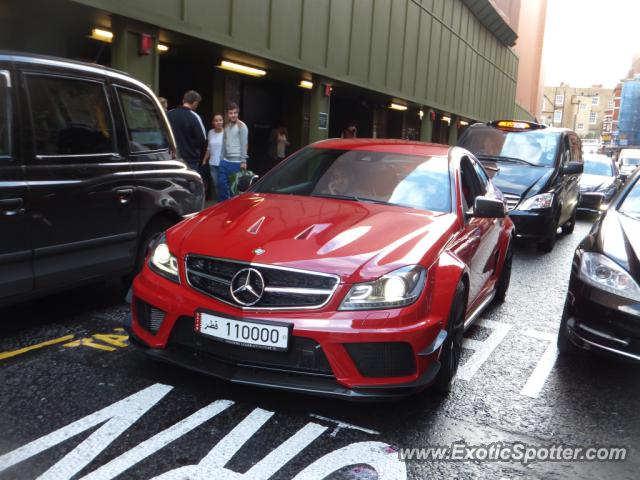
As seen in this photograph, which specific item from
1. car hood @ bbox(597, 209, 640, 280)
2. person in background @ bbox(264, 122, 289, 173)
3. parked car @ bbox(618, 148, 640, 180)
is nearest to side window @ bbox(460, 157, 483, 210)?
car hood @ bbox(597, 209, 640, 280)

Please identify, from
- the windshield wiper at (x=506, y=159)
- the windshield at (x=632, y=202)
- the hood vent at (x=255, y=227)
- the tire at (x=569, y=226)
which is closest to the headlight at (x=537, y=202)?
the windshield wiper at (x=506, y=159)

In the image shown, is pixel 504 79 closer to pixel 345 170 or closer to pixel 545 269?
pixel 545 269

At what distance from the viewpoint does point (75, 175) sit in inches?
174

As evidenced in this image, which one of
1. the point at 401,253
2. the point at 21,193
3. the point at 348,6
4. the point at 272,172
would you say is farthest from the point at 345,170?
the point at 348,6

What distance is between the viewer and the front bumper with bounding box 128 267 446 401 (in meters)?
3.05

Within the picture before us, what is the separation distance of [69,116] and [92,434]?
2458 mm

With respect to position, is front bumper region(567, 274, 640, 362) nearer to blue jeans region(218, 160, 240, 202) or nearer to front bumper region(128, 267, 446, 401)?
front bumper region(128, 267, 446, 401)

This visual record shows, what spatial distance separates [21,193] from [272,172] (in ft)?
5.87

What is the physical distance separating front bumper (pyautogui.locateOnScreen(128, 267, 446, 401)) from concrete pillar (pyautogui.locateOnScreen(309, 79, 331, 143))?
1191 cm

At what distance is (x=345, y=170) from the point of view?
462 centimetres

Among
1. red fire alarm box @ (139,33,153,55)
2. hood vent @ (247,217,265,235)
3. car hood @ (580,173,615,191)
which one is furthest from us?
car hood @ (580,173,615,191)

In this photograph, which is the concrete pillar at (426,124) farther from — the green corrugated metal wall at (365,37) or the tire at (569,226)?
the tire at (569,226)

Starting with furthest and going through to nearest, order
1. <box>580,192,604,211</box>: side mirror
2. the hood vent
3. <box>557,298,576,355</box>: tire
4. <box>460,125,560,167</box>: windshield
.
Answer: <box>460,125,560,167</box>: windshield, <box>580,192,604,211</box>: side mirror, <box>557,298,576,355</box>: tire, the hood vent

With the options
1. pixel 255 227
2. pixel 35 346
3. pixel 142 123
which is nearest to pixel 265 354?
pixel 255 227
